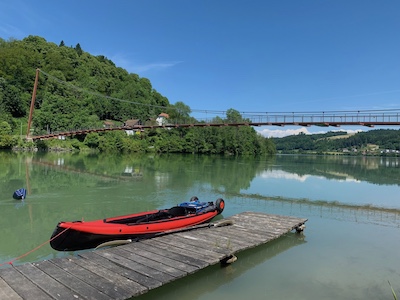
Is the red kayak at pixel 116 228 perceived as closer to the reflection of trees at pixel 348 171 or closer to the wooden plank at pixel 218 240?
the wooden plank at pixel 218 240

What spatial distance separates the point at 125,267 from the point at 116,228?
5.61 feet

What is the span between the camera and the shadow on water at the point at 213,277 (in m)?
4.94

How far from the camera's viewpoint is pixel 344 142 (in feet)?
458

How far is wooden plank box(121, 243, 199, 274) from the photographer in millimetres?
5038

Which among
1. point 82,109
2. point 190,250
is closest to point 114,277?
point 190,250

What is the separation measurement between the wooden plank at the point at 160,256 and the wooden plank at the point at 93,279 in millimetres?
1068

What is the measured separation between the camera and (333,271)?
6.16m

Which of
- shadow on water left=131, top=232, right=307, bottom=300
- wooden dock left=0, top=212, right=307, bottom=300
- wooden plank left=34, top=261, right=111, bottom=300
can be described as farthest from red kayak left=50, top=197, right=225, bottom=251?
shadow on water left=131, top=232, right=307, bottom=300

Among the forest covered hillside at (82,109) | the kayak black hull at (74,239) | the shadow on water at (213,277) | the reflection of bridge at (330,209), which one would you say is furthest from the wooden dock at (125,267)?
the forest covered hillside at (82,109)

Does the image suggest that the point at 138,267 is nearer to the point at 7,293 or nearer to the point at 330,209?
the point at 7,293

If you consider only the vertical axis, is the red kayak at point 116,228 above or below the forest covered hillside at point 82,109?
below

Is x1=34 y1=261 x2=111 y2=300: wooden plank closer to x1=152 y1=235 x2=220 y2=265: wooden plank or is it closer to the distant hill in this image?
x1=152 y1=235 x2=220 y2=265: wooden plank

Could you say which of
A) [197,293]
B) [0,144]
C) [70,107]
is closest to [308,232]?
[197,293]

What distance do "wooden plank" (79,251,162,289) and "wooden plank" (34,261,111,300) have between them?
56 centimetres
